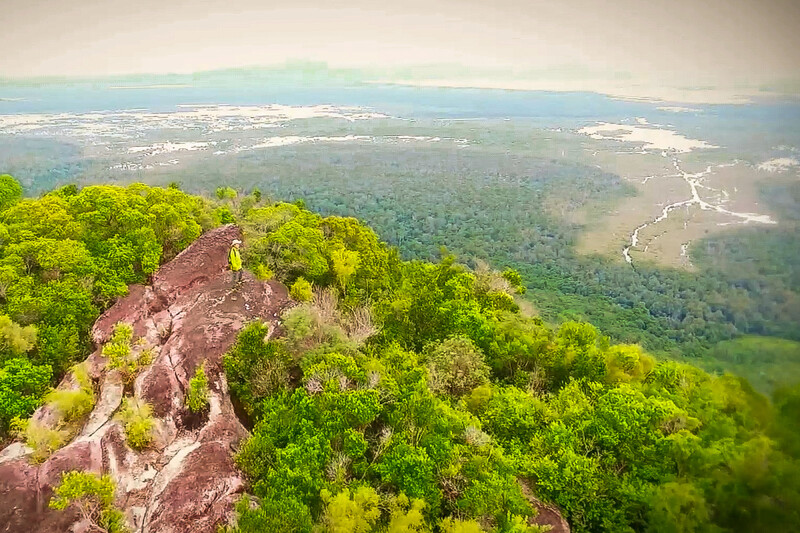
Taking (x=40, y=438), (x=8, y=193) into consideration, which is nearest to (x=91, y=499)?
(x=40, y=438)

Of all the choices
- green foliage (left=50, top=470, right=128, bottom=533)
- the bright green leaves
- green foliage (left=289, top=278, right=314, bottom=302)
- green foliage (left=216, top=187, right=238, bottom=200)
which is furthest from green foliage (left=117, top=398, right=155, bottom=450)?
green foliage (left=216, top=187, right=238, bottom=200)

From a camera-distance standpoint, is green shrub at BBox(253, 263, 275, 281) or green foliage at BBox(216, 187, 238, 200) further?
green foliage at BBox(216, 187, 238, 200)

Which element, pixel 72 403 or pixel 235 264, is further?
pixel 235 264

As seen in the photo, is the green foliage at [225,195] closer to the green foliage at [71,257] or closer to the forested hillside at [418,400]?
the green foliage at [71,257]

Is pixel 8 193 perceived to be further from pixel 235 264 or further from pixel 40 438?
pixel 40 438

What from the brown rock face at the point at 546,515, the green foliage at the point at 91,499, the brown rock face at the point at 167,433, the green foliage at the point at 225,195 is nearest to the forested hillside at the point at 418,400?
the brown rock face at the point at 546,515

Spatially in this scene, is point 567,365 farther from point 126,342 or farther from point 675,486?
point 126,342

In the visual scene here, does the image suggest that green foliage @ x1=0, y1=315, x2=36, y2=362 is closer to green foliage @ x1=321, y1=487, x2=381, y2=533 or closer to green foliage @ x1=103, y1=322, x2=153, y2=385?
green foliage @ x1=103, y1=322, x2=153, y2=385
